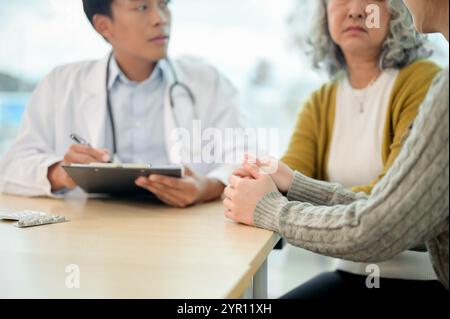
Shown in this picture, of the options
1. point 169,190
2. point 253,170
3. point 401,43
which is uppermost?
point 401,43

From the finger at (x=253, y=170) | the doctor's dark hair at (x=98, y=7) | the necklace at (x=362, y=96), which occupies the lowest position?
the finger at (x=253, y=170)

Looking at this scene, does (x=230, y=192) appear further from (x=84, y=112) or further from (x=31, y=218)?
(x=84, y=112)

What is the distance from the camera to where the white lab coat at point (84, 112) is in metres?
1.48

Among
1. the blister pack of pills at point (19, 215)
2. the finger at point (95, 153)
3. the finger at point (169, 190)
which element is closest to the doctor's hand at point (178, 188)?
the finger at point (169, 190)

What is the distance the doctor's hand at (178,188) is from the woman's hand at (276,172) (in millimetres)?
189

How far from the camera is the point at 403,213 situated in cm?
70

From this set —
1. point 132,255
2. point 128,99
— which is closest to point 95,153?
point 128,99

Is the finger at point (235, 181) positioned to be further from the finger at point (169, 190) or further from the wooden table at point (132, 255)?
the finger at point (169, 190)

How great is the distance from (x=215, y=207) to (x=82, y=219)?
1.04ft

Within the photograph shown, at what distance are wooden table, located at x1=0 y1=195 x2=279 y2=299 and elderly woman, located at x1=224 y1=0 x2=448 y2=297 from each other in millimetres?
123

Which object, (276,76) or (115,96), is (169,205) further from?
(276,76)

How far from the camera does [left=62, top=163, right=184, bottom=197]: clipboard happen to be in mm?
1112

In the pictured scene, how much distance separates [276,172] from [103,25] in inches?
33.8
